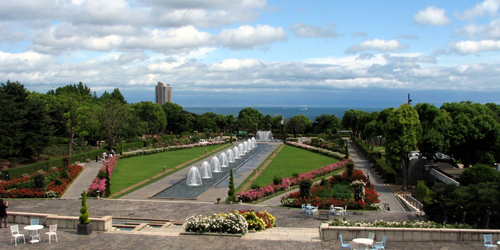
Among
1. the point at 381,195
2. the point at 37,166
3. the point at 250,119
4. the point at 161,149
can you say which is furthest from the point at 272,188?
the point at 250,119

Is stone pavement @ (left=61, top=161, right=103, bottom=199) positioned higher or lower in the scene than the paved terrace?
lower

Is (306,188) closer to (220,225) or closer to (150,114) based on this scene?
(220,225)

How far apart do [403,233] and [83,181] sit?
2653cm

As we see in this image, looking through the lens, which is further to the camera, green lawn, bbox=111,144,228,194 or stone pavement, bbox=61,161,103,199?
green lawn, bbox=111,144,228,194

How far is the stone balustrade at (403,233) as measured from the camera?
1521cm

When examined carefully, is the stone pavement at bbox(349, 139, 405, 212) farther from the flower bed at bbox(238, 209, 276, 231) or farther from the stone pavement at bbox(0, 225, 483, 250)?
the flower bed at bbox(238, 209, 276, 231)

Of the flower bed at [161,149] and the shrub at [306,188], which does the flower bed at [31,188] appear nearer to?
the shrub at [306,188]

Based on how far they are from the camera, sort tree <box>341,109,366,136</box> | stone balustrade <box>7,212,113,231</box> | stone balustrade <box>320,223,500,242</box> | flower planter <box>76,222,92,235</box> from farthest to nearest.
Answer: tree <box>341,109,366,136</box>, stone balustrade <box>7,212,113,231</box>, flower planter <box>76,222,92,235</box>, stone balustrade <box>320,223,500,242</box>

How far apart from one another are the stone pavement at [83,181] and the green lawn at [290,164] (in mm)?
13378

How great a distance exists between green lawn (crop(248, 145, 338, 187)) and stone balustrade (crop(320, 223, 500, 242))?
16250mm

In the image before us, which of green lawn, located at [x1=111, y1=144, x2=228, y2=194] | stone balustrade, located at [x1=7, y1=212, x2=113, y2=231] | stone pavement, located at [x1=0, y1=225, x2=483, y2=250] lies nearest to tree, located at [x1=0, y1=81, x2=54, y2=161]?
green lawn, located at [x1=111, y1=144, x2=228, y2=194]

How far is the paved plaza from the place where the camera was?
48.8ft

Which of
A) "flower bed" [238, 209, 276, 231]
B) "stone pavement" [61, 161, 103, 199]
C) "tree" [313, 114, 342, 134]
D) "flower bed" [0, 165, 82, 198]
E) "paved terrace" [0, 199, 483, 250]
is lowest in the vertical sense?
"stone pavement" [61, 161, 103, 199]

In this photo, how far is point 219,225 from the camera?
1631 cm
